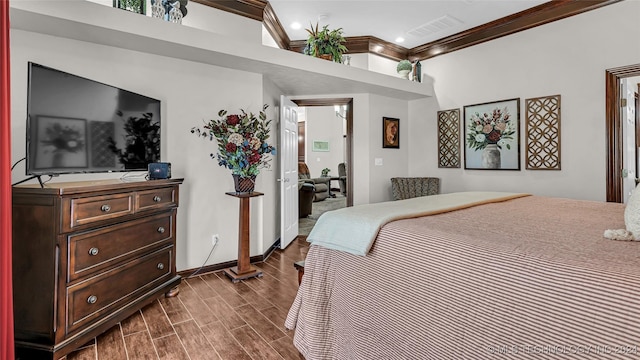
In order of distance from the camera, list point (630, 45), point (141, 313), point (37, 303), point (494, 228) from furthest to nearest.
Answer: point (630, 45), point (141, 313), point (37, 303), point (494, 228)

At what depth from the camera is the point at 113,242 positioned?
1952 millimetres

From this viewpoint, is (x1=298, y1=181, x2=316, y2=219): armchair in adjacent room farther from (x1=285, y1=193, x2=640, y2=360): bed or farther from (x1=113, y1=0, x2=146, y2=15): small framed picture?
(x1=285, y1=193, x2=640, y2=360): bed

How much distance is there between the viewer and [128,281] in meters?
2.06

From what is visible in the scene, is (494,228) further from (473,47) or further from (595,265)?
(473,47)

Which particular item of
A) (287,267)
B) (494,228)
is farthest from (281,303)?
(494,228)

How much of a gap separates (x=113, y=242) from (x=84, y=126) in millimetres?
784

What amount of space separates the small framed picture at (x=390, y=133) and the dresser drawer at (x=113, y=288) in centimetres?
329

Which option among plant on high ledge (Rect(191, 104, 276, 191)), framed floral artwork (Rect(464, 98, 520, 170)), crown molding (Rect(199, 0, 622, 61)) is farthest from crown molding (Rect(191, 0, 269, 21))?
framed floral artwork (Rect(464, 98, 520, 170))

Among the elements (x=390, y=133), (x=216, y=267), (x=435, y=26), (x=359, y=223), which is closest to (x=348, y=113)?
(x=390, y=133)

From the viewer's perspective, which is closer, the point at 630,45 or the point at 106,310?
the point at 106,310

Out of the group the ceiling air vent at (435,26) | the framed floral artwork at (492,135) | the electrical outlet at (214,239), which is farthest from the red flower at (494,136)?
the electrical outlet at (214,239)

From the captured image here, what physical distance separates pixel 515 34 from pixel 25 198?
4.88m

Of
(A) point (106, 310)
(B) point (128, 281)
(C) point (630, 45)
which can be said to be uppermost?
(C) point (630, 45)

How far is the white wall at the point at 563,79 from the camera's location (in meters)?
3.06
